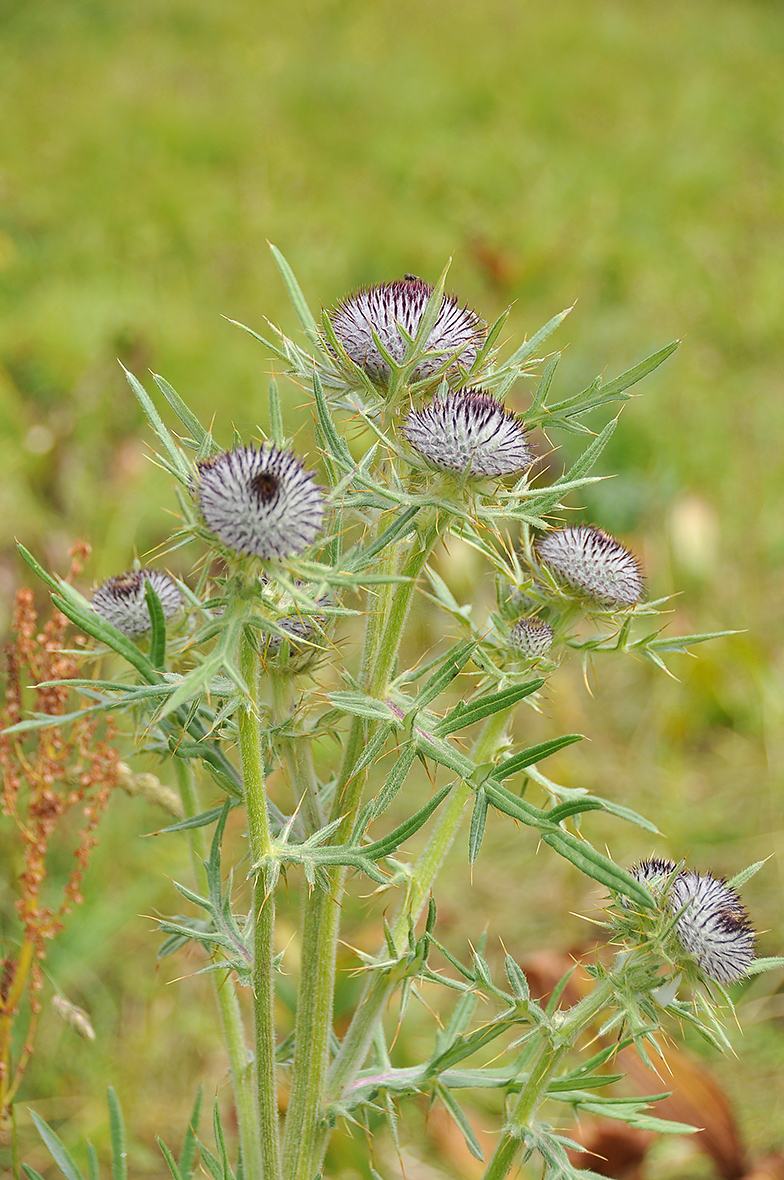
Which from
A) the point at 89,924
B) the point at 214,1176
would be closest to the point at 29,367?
the point at 89,924

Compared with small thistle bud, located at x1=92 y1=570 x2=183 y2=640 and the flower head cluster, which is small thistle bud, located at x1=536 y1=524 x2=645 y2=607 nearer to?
the flower head cluster

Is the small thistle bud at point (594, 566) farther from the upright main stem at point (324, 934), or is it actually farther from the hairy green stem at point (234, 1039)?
the hairy green stem at point (234, 1039)

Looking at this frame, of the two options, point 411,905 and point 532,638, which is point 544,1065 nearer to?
point 411,905

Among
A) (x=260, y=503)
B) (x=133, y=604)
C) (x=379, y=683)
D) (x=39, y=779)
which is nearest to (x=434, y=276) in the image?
(x=39, y=779)

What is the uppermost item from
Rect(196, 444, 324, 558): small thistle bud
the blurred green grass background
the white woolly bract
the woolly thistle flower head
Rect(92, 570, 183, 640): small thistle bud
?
the blurred green grass background

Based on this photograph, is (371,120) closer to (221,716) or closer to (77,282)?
(77,282)

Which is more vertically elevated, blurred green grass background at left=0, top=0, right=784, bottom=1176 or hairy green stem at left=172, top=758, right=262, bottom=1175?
blurred green grass background at left=0, top=0, right=784, bottom=1176

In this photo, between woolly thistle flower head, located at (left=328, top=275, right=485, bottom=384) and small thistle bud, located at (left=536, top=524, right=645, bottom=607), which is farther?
small thistle bud, located at (left=536, top=524, right=645, bottom=607)

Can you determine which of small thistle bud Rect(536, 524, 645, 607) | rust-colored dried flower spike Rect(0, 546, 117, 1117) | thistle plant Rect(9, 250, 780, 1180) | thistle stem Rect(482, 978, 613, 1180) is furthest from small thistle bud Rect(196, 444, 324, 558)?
thistle stem Rect(482, 978, 613, 1180)

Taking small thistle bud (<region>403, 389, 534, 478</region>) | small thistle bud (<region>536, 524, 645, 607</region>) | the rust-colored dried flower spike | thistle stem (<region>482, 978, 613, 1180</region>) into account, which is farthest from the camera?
the rust-colored dried flower spike

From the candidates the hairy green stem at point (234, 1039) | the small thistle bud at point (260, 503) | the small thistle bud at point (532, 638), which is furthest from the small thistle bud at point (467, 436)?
the hairy green stem at point (234, 1039)
